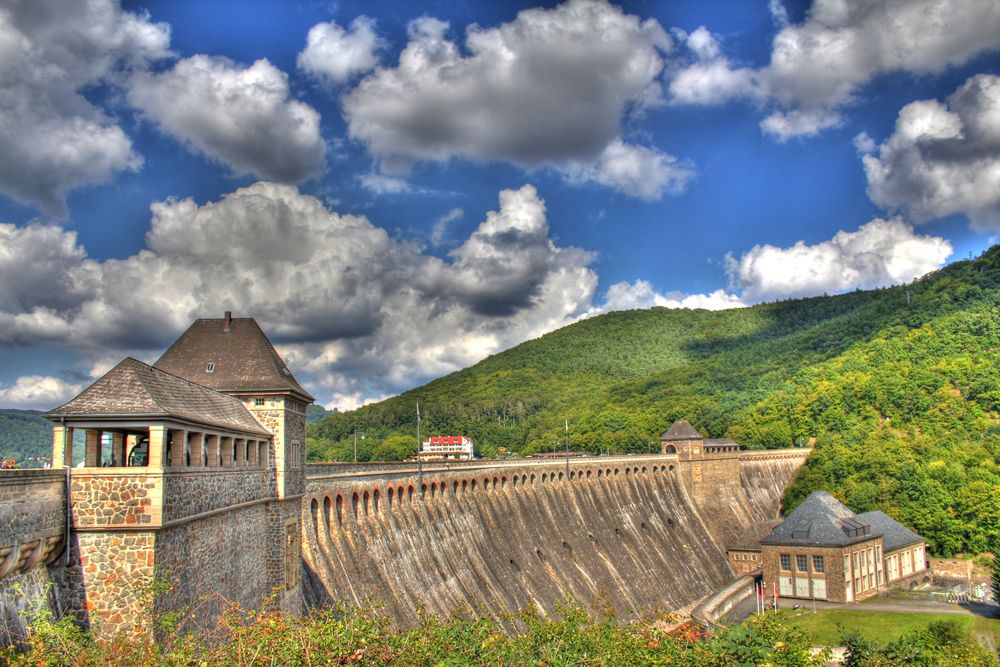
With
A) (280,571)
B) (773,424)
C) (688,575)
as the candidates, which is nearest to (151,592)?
(280,571)

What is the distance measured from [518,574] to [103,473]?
41.1m

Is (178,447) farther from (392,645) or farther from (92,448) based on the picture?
(392,645)

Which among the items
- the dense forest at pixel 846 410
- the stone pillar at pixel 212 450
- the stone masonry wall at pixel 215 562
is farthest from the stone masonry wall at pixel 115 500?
the dense forest at pixel 846 410

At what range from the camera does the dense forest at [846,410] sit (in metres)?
93.5

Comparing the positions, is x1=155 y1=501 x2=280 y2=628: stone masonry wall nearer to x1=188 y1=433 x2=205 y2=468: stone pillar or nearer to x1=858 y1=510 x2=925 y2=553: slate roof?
x1=188 y1=433 x2=205 y2=468: stone pillar

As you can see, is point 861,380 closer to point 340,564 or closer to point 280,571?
point 340,564

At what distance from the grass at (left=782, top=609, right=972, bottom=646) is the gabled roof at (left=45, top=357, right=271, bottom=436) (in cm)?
4781

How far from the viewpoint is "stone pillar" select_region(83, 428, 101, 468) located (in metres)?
20.7

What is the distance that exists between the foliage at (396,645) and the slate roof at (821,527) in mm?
51385

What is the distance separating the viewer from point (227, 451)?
24.3 meters

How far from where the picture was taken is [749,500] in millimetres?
97625

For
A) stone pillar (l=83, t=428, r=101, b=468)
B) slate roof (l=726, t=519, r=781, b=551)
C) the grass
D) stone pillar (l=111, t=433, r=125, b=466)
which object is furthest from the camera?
slate roof (l=726, t=519, r=781, b=551)

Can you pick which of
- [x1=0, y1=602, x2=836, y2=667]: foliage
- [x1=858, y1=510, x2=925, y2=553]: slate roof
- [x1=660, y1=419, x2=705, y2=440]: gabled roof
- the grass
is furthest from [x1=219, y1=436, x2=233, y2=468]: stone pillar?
[x1=660, y1=419, x2=705, y2=440]: gabled roof

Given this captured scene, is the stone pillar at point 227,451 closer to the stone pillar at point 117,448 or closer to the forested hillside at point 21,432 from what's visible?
the stone pillar at point 117,448
